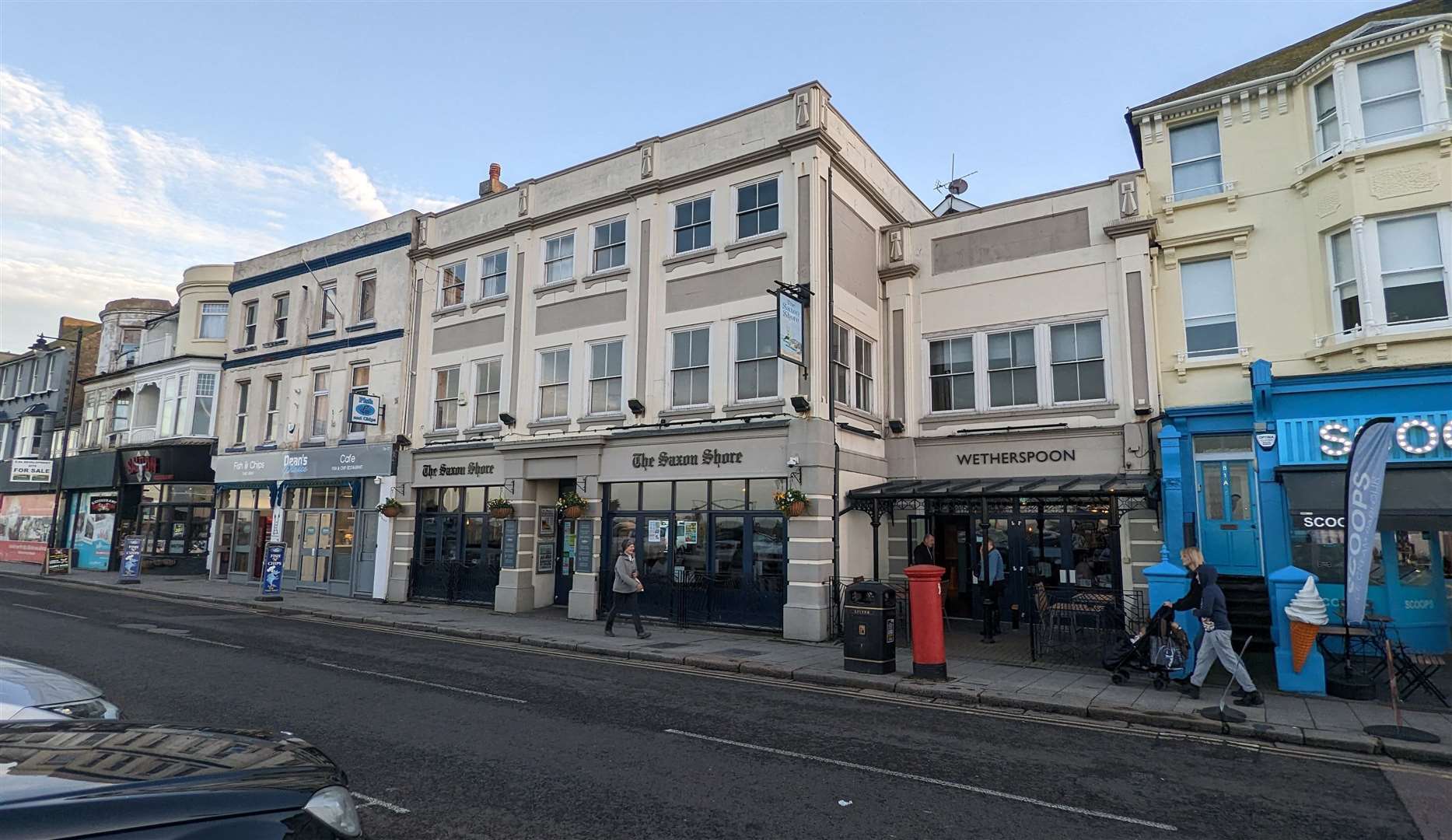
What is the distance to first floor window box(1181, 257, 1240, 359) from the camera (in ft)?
50.0

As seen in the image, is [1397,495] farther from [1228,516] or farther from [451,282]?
[451,282]

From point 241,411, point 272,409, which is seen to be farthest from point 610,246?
point 241,411

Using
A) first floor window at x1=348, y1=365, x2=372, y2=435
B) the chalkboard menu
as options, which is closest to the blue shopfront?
the chalkboard menu

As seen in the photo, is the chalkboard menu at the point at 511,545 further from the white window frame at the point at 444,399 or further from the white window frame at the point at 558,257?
the white window frame at the point at 558,257

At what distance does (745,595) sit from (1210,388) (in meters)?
9.93

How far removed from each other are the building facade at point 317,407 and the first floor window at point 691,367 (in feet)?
31.0

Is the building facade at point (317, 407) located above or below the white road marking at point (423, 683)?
above

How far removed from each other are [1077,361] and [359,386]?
20.3m

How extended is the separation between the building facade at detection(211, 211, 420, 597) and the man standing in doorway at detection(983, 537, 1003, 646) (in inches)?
637

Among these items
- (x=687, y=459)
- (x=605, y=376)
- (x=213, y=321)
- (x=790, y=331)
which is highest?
(x=213, y=321)

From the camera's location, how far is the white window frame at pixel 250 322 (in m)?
28.1

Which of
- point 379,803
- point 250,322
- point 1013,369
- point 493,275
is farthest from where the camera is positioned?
point 250,322

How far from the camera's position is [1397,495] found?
12.5 meters

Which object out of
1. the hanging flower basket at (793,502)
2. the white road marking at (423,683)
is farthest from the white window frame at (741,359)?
the white road marking at (423,683)
